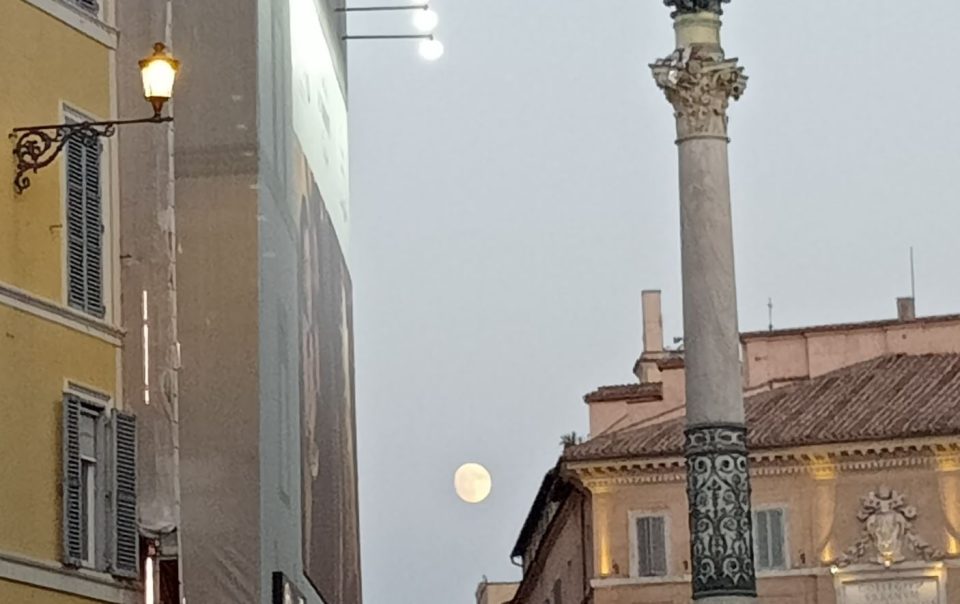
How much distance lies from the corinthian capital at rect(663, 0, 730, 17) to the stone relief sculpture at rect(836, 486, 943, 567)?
31.0 m

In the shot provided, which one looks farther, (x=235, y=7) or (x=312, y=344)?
(x=312, y=344)

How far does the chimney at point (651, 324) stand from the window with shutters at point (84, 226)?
1731 inches

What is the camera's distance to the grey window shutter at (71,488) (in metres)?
19.9

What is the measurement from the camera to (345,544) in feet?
114

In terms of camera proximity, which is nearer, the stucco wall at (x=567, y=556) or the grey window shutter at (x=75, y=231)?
the grey window shutter at (x=75, y=231)

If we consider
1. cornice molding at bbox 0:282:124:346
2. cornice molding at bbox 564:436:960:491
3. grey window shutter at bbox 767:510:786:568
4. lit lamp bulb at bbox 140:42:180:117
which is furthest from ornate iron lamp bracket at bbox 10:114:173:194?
grey window shutter at bbox 767:510:786:568

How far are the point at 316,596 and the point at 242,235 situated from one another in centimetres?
578

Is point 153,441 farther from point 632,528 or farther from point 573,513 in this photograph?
point 573,513

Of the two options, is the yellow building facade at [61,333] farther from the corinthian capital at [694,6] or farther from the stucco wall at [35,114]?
the corinthian capital at [694,6]

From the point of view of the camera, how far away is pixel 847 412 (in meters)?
53.9

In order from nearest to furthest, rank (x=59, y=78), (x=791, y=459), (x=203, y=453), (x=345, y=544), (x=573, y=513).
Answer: (x=59, y=78) < (x=203, y=453) < (x=345, y=544) < (x=791, y=459) < (x=573, y=513)

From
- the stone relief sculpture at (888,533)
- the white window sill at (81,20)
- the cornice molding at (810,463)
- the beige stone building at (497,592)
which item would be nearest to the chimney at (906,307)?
the cornice molding at (810,463)

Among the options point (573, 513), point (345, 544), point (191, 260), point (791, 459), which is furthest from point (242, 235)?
point (573, 513)

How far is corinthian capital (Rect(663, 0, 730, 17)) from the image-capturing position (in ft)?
73.4
